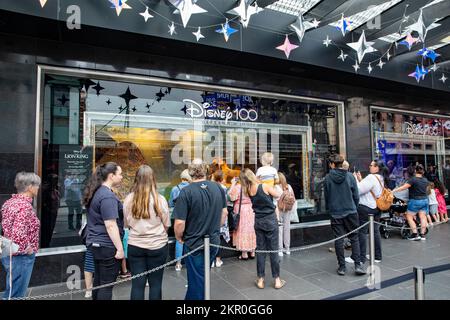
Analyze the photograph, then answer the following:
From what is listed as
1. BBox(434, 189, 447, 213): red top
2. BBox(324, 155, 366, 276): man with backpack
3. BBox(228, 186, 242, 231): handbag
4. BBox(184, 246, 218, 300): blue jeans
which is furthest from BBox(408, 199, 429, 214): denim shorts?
BBox(184, 246, 218, 300): blue jeans

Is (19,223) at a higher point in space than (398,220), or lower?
higher

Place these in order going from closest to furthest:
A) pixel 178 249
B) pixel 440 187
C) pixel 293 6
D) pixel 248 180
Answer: pixel 248 180 → pixel 178 249 → pixel 293 6 → pixel 440 187

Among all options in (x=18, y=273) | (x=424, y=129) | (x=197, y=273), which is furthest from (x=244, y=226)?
(x=424, y=129)

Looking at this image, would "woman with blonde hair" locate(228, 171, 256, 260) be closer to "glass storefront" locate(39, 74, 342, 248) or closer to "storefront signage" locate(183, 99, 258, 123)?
"glass storefront" locate(39, 74, 342, 248)

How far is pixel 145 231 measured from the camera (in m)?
2.95

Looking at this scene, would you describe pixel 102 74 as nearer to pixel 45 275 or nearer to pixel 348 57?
pixel 45 275

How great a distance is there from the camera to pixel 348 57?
656 cm

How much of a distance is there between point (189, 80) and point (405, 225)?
21.4 ft

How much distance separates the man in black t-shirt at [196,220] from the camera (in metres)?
3.13

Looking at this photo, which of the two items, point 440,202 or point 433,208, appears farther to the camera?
point 440,202

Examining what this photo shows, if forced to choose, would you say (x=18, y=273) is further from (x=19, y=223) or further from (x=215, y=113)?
(x=215, y=113)

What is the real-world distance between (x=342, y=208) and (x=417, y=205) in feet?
11.2

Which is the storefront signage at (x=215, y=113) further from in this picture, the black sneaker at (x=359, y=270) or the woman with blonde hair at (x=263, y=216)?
the black sneaker at (x=359, y=270)
